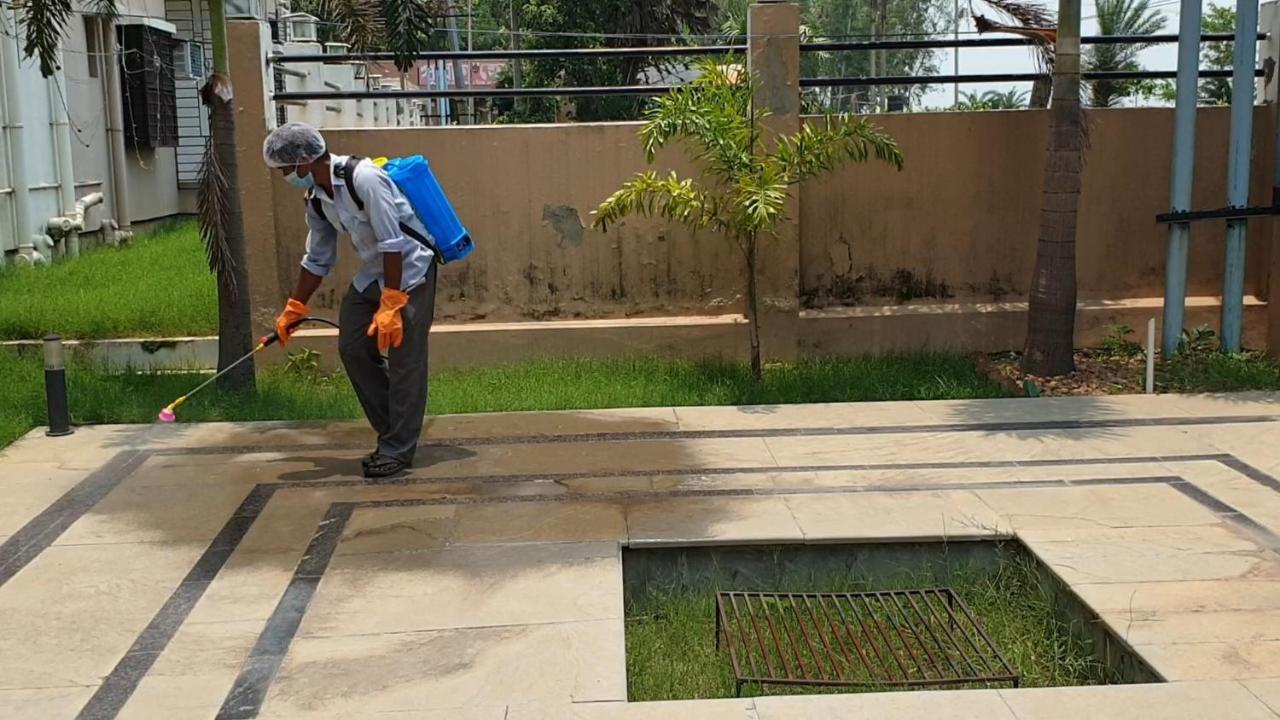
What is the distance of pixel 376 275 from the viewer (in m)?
6.56

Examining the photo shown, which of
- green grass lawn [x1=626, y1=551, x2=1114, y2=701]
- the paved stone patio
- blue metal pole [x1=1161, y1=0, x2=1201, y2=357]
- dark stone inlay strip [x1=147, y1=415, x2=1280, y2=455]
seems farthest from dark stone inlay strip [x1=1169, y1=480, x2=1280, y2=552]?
blue metal pole [x1=1161, y1=0, x2=1201, y2=357]

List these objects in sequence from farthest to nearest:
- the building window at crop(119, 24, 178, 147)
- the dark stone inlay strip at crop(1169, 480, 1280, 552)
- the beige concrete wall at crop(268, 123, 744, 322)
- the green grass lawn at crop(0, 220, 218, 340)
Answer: the building window at crop(119, 24, 178, 147) < the green grass lawn at crop(0, 220, 218, 340) < the beige concrete wall at crop(268, 123, 744, 322) < the dark stone inlay strip at crop(1169, 480, 1280, 552)

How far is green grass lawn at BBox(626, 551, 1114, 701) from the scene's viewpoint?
4.61 metres

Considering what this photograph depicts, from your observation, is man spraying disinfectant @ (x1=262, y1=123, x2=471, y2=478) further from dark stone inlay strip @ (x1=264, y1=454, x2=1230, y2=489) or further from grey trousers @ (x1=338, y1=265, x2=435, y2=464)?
dark stone inlay strip @ (x1=264, y1=454, x2=1230, y2=489)

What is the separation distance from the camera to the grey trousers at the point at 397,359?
6.54 meters

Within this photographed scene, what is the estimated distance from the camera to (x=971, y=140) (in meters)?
9.64

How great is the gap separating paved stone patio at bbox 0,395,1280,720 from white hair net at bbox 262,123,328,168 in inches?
64.8

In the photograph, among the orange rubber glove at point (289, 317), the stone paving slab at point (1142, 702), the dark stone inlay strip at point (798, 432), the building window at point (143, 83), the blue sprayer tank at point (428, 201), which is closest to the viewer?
the stone paving slab at point (1142, 702)

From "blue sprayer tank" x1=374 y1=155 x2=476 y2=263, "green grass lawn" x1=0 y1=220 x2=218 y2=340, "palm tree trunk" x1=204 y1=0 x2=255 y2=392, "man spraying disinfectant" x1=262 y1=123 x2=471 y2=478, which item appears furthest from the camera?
"green grass lawn" x1=0 y1=220 x2=218 y2=340

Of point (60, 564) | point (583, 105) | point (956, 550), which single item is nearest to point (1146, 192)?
point (956, 550)

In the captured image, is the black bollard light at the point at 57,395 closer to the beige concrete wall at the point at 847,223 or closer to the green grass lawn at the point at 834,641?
the beige concrete wall at the point at 847,223

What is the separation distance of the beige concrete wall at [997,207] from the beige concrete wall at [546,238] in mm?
912

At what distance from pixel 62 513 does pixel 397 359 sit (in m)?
1.75

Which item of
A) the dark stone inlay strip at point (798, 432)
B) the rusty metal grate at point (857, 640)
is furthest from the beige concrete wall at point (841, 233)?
the rusty metal grate at point (857, 640)
